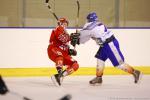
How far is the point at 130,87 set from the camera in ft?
21.0

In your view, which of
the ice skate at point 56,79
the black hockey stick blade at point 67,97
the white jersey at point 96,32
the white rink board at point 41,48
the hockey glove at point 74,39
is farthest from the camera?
the white rink board at point 41,48

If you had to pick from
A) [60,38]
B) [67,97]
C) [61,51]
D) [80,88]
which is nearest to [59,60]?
[61,51]

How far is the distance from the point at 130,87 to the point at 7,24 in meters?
2.42

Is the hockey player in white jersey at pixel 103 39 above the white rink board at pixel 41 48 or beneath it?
above

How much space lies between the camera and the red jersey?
6578 millimetres

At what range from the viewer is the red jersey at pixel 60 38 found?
21.6 feet

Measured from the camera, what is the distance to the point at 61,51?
6.66 metres

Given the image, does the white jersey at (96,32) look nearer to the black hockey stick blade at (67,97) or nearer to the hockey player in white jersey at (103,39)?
the hockey player in white jersey at (103,39)

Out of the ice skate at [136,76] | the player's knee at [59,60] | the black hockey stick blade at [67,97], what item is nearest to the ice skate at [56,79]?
the player's knee at [59,60]

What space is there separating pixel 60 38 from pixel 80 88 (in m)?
0.70

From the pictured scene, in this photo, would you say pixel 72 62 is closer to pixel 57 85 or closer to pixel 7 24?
pixel 57 85

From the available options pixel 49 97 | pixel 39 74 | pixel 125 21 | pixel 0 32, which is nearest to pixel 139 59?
pixel 125 21

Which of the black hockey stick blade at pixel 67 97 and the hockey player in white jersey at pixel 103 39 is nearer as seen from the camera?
the black hockey stick blade at pixel 67 97

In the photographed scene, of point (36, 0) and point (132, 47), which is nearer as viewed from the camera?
point (132, 47)
